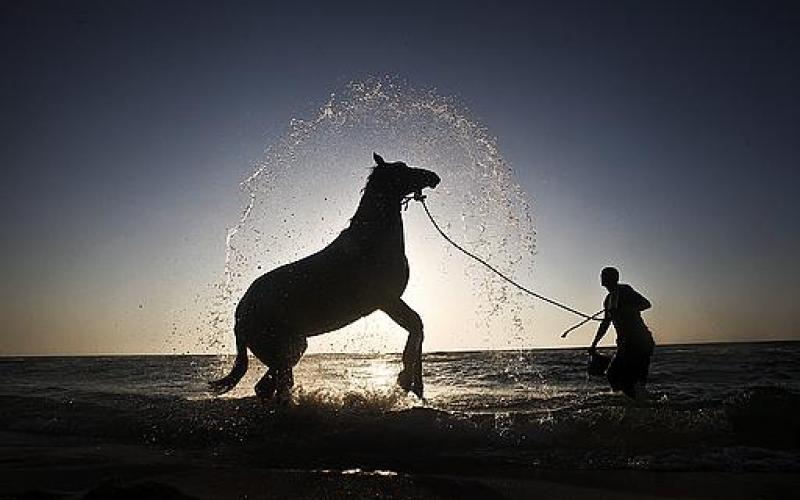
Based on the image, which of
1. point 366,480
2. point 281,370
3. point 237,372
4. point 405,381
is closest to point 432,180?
point 405,381

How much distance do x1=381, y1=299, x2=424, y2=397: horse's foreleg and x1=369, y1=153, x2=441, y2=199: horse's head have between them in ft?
5.60

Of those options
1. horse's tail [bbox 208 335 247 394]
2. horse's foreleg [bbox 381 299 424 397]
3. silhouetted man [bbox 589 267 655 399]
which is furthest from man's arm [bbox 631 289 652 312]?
horse's tail [bbox 208 335 247 394]

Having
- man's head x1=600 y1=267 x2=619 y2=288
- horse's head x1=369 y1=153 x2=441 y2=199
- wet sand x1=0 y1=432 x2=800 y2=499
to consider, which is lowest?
wet sand x1=0 y1=432 x2=800 y2=499

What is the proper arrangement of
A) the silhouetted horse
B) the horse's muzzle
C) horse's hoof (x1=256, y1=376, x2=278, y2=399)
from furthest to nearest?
the horse's muzzle
horse's hoof (x1=256, y1=376, x2=278, y2=399)
the silhouetted horse

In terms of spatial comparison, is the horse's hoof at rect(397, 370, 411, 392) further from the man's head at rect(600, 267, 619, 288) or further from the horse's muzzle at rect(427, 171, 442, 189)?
the man's head at rect(600, 267, 619, 288)

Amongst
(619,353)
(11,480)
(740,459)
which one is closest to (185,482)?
(11,480)

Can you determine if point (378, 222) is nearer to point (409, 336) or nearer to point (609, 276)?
point (409, 336)

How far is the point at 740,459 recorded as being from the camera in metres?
5.78

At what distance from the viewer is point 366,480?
16.1 ft

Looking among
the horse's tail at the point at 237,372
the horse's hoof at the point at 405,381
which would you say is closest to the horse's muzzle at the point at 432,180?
the horse's hoof at the point at 405,381

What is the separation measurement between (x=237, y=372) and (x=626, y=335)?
19.4 feet

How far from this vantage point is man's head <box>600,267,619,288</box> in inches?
397

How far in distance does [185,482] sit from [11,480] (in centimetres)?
143

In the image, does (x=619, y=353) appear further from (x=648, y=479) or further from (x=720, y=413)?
(x=648, y=479)
